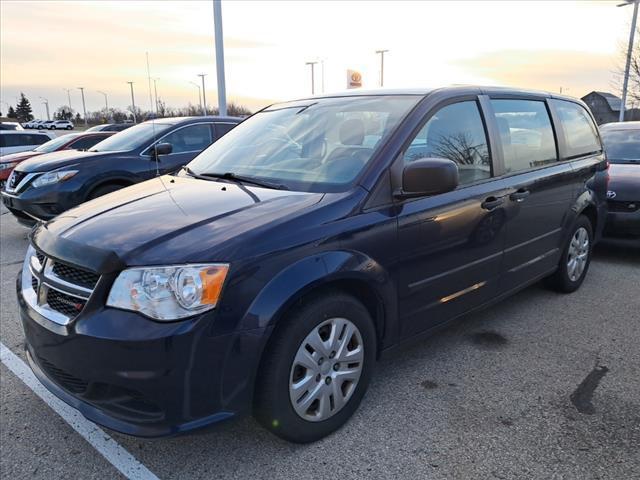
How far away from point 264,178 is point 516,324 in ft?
7.92

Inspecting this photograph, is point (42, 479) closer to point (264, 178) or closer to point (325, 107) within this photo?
point (264, 178)

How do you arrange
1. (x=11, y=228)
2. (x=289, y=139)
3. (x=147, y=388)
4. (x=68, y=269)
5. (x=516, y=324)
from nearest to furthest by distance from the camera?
(x=147, y=388), (x=68, y=269), (x=289, y=139), (x=516, y=324), (x=11, y=228)

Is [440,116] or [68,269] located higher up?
[440,116]

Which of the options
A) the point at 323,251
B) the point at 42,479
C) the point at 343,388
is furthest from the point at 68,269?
the point at 343,388

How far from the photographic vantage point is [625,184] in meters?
6.02

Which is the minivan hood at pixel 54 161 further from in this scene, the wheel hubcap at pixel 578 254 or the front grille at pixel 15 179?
the wheel hubcap at pixel 578 254

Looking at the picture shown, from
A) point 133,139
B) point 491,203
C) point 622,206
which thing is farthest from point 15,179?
point 622,206

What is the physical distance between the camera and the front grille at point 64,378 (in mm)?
2283

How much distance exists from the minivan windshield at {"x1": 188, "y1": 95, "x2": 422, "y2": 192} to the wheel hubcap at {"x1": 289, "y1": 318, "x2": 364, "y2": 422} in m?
0.76

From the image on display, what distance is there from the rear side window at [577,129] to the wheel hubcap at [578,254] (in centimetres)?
75

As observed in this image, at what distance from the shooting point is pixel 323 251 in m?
2.47

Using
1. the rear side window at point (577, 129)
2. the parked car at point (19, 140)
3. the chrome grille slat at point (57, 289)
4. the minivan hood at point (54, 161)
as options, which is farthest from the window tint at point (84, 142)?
the rear side window at point (577, 129)

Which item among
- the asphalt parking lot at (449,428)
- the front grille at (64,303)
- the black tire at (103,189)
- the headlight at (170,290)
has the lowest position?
the asphalt parking lot at (449,428)

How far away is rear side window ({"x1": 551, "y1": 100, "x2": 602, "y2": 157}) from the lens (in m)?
4.54
